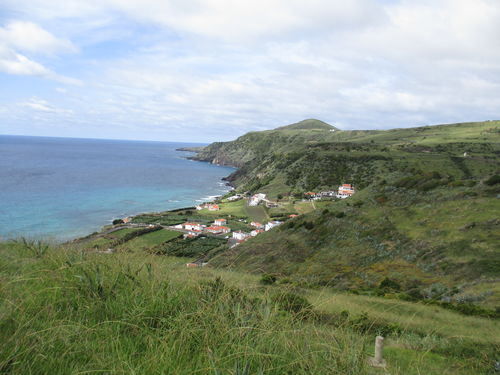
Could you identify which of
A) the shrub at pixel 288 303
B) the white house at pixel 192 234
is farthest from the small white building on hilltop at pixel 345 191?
the shrub at pixel 288 303

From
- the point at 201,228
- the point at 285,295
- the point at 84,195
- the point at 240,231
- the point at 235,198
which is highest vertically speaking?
the point at 285,295

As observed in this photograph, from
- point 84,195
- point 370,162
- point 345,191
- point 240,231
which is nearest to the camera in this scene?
point 240,231

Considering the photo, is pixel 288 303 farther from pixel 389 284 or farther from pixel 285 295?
pixel 389 284

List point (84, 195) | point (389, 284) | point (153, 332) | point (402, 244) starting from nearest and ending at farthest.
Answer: point (153, 332), point (389, 284), point (402, 244), point (84, 195)

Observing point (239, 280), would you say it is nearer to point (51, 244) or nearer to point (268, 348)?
point (268, 348)

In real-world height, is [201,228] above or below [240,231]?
below

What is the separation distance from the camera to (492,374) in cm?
662

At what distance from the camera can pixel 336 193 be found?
98.6 m

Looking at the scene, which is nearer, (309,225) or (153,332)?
(153,332)

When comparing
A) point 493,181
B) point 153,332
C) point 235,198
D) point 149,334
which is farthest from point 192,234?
point 149,334

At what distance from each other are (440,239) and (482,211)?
7202 mm

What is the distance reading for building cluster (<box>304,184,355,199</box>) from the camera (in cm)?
9538

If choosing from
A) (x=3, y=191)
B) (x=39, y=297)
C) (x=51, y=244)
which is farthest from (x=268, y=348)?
(x=3, y=191)

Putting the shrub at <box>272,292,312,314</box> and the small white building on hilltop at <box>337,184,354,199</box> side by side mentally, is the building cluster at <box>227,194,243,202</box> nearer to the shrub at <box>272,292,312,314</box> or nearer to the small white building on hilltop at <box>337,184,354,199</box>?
the small white building on hilltop at <box>337,184,354,199</box>
